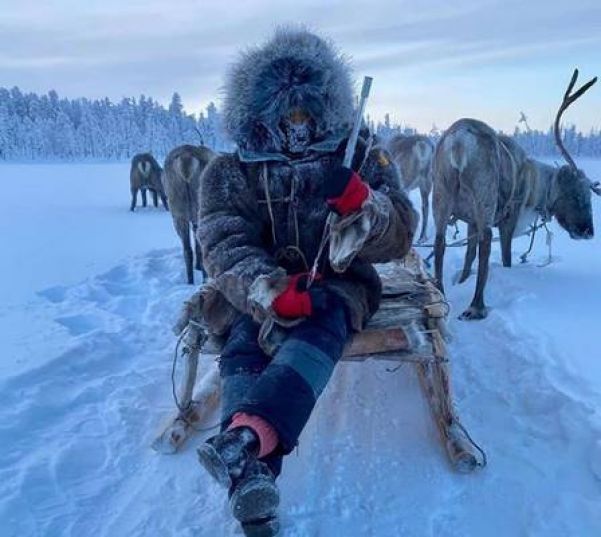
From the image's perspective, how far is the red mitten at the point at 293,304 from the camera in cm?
243

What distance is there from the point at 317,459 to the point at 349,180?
53.1 inches

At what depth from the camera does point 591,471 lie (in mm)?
2602

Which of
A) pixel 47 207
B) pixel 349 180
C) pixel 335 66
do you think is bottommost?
pixel 47 207

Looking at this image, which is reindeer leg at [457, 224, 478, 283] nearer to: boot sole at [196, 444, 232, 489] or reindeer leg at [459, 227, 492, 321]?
reindeer leg at [459, 227, 492, 321]

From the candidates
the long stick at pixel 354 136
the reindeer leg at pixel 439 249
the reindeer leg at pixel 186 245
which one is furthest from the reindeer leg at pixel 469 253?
the long stick at pixel 354 136

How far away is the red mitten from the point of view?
2434mm

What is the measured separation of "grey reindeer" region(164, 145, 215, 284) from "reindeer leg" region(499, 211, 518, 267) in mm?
3593

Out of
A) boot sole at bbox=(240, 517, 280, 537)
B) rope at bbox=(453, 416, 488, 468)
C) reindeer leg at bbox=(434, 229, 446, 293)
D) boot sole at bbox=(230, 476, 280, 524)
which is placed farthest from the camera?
reindeer leg at bbox=(434, 229, 446, 293)

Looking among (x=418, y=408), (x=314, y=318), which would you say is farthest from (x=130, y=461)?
(x=418, y=408)

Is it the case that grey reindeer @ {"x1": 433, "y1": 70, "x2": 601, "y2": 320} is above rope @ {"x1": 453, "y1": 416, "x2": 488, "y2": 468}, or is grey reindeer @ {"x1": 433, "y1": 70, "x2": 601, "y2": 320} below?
above

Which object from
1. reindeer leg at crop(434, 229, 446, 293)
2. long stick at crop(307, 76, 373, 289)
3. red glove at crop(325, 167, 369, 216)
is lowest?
reindeer leg at crop(434, 229, 446, 293)

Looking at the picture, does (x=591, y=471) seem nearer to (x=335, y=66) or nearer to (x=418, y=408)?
(x=418, y=408)

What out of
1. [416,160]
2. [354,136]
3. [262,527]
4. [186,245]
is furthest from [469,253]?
[262,527]

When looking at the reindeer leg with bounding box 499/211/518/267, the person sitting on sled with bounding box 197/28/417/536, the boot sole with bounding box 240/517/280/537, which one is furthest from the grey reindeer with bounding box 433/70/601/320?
the boot sole with bounding box 240/517/280/537
